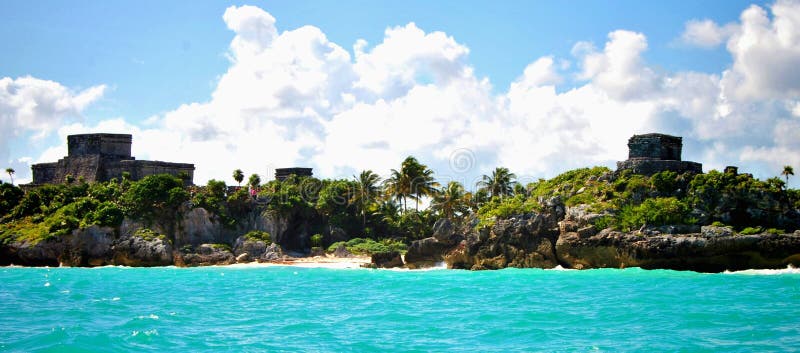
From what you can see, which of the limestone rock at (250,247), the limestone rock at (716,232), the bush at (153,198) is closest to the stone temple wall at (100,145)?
the bush at (153,198)

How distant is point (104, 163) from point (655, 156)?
51.6m

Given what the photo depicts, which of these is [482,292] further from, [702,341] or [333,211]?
[333,211]

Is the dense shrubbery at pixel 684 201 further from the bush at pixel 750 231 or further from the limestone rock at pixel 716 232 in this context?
the limestone rock at pixel 716 232

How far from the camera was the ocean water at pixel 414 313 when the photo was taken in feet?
66.2

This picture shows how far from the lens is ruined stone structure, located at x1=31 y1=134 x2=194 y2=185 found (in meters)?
66.9

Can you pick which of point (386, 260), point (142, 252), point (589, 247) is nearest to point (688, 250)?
point (589, 247)

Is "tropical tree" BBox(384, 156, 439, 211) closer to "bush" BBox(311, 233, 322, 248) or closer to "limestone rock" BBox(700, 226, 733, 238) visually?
"bush" BBox(311, 233, 322, 248)

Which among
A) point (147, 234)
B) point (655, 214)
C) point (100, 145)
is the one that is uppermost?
point (100, 145)

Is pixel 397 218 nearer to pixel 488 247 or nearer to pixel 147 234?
pixel 488 247

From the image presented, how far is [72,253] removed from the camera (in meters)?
54.3

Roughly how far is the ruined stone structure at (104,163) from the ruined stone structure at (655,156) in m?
40.8

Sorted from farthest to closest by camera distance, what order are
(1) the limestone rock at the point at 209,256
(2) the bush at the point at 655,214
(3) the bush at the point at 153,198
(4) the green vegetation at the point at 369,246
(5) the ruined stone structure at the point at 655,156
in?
(3) the bush at the point at 153,198 < (1) the limestone rock at the point at 209,256 < (4) the green vegetation at the point at 369,246 < (5) the ruined stone structure at the point at 655,156 < (2) the bush at the point at 655,214

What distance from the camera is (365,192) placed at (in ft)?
219

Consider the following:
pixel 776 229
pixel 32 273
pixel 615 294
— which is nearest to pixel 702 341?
pixel 615 294
